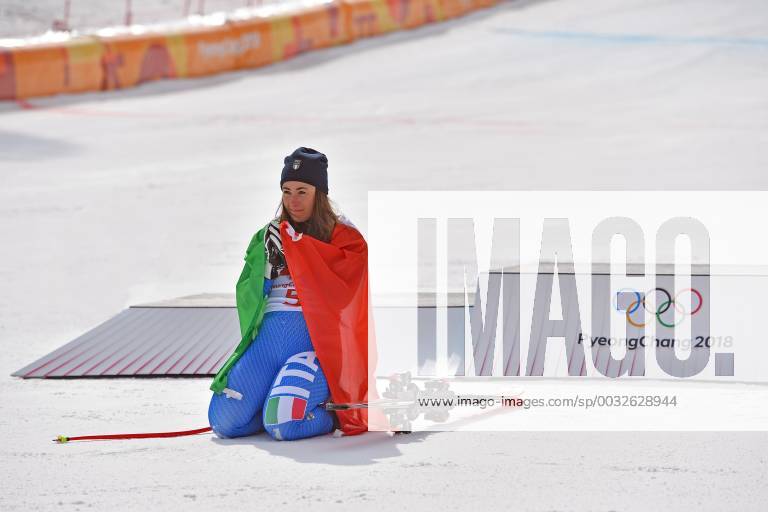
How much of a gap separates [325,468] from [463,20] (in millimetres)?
17586

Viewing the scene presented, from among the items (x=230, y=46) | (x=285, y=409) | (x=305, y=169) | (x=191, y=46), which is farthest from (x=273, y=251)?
(x=230, y=46)

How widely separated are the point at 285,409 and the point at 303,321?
344mm

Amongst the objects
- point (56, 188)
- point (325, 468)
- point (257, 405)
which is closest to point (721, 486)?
point (325, 468)

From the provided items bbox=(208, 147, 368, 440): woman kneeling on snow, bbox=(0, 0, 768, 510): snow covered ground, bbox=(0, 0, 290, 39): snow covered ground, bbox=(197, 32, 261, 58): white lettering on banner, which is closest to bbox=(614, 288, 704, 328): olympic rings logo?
bbox=(0, 0, 768, 510): snow covered ground

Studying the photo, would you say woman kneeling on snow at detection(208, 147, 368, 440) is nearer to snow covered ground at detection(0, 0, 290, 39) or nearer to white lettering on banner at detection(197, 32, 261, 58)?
white lettering on banner at detection(197, 32, 261, 58)

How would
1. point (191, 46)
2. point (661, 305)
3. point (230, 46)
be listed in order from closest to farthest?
point (661, 305)
point (191, 46)
point (230, 46)

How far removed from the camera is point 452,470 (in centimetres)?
407

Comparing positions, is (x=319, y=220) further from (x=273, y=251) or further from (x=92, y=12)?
(x=92, y=12)

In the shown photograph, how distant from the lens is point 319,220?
4.72m

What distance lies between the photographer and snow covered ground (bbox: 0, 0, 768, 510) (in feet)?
13.0

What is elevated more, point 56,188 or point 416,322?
point 56,188

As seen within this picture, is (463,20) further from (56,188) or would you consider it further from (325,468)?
(325,468)

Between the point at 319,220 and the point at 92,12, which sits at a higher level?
the point at 92,12

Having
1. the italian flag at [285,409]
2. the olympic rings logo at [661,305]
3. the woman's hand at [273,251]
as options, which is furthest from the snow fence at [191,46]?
the italian flag at [285,409]
